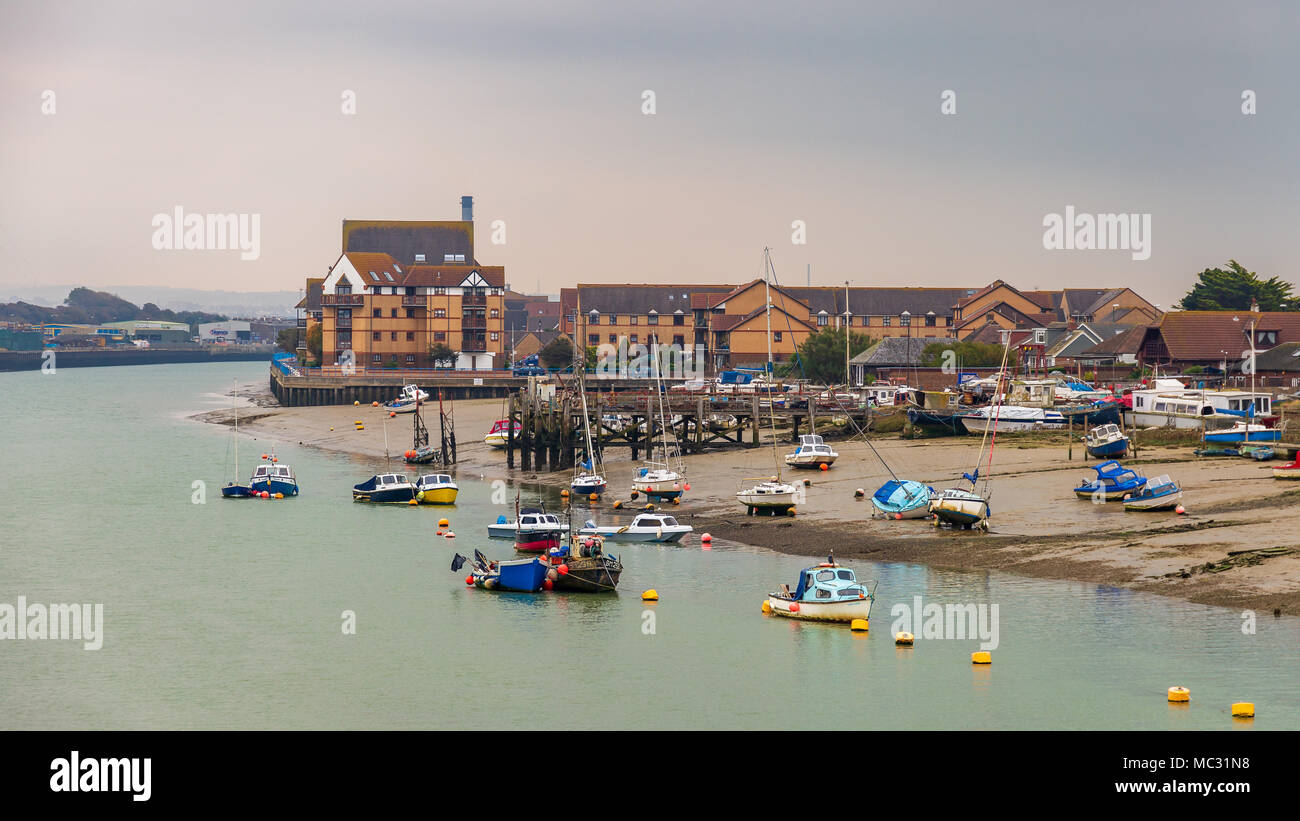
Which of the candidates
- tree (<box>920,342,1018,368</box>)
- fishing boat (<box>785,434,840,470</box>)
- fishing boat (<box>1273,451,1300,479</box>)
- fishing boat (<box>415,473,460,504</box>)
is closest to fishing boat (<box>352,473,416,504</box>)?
fishing boat (<box>415,473,460,504</box>)

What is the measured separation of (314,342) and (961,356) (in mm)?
94533

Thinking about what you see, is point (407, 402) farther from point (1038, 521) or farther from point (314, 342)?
point (1038, 521)

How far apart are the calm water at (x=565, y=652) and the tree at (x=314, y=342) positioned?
118 meters

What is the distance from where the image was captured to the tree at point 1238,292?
131125 millimetres

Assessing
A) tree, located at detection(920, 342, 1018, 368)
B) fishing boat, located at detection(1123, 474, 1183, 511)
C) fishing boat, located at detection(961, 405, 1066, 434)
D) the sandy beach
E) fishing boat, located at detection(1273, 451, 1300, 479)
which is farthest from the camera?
tree, located at detection(920, 342, 1018, 368)

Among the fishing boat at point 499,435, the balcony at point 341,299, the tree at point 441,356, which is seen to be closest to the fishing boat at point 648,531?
the fishing boat at point 499,435

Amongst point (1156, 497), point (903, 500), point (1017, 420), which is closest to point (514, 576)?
point (903, 500)

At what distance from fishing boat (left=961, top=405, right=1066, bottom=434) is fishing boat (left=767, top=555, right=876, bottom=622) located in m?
40.4

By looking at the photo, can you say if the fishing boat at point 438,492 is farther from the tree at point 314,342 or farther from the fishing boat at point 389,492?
the tree at point 314,342

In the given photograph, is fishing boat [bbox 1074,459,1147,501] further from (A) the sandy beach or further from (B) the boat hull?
(B) the boat hull

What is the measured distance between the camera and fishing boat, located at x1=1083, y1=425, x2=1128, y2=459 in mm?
67000

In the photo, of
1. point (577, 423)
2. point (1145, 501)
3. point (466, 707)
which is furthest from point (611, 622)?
point (577, 423)
